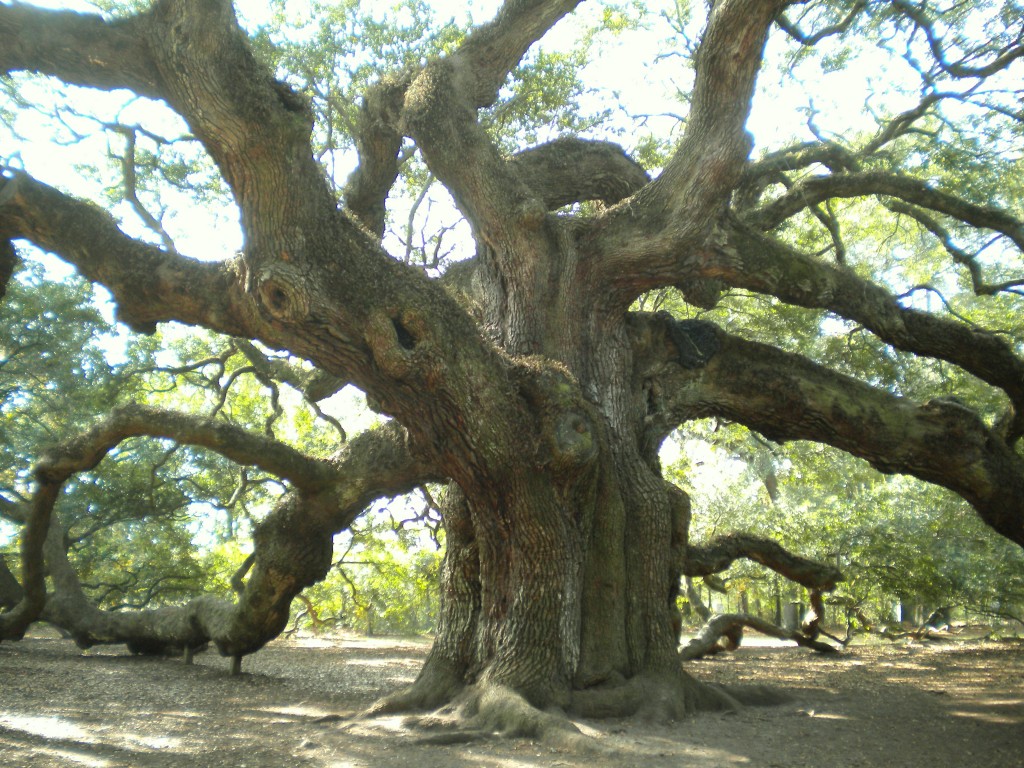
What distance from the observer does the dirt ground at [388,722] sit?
14.5ft

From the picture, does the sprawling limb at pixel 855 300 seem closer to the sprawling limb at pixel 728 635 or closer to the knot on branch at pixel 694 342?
the knot on branch at pixel 694 342

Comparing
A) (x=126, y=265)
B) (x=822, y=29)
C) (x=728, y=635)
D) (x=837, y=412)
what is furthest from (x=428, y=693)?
(x=822, y=29)

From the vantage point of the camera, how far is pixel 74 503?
494 inches

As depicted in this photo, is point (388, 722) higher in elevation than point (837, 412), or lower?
lower

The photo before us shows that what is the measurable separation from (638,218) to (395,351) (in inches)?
118

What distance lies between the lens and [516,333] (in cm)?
686

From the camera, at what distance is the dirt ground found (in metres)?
4.42

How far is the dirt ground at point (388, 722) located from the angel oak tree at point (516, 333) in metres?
0.50

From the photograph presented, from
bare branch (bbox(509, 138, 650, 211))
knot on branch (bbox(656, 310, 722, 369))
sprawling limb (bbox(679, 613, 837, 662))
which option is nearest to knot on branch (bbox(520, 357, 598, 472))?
knot on branch (bbox(656, 310, 722, 369))

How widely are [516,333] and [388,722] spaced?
3216 millimetres

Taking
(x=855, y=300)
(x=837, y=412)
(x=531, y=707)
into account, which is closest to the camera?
(x=531, y=707)

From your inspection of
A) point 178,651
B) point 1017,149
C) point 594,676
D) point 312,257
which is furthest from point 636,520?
point 1017,149

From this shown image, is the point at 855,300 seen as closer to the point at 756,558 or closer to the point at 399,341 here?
the point at 756,558

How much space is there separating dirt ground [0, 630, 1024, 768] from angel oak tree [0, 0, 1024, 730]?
0.50 metres
